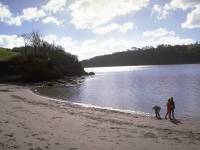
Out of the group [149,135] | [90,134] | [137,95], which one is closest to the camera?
[90,134]

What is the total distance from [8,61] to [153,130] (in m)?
70.8

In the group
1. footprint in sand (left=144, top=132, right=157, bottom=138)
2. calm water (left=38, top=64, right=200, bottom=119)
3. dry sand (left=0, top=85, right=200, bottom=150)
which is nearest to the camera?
dry sand (left=0, top=85, right=200, bottom=150)

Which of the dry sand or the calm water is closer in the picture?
the dry sand

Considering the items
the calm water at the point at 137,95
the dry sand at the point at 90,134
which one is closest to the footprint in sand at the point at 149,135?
the dry sand at the point at 90,134

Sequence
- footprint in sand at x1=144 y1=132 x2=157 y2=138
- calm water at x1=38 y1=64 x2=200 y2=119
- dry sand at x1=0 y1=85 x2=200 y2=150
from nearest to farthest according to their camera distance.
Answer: dry sand at x1=0 y1=85 x2=200 y2=150 < footprint in sand at x1=144 y1=132 x2=157 y2=138 < calm water at x1=38 y1=64 x2=200 y2=119

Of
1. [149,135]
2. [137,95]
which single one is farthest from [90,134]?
[137,95]

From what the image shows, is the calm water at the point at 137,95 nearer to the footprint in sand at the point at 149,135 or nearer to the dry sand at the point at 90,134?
the dry sand at the point at 90,134

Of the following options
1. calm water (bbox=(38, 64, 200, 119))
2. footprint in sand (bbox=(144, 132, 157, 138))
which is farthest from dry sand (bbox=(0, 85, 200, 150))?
calm water (bbox=(38, 64, 200, 119))

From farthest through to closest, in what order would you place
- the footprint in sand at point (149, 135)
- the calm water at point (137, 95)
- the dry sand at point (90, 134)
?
the calm water at point (137, 95) → the footprint in sand at point (149, 135) → the dry sand at point (90, 134)

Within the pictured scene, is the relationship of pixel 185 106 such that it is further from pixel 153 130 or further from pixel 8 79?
pixel 8 79

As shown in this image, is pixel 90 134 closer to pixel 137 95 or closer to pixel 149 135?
pixel 149 135

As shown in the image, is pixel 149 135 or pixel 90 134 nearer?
pixel 90 134

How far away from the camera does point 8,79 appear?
79938mm

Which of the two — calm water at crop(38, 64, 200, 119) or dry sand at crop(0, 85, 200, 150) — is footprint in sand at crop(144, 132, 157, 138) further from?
calm water at crop(38, 64, 200, 119)
